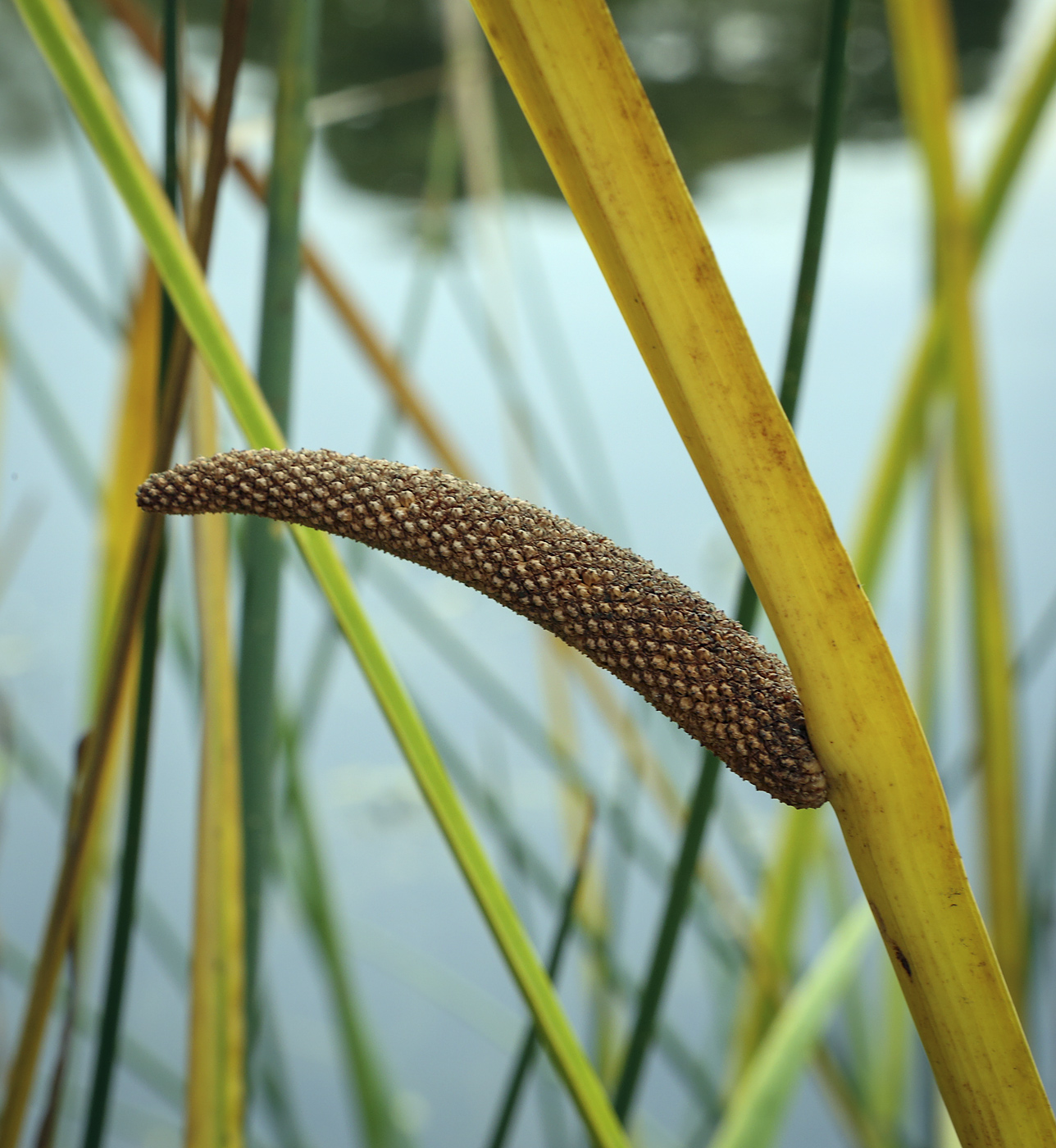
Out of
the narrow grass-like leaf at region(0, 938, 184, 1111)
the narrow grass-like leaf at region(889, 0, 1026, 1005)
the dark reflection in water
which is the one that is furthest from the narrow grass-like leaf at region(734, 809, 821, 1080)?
the dark reflection in water

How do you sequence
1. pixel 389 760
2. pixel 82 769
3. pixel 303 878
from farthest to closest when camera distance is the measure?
pixel 389 760 < pixel 303 878 < pixel 82 769

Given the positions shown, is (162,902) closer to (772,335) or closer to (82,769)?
(82,769)

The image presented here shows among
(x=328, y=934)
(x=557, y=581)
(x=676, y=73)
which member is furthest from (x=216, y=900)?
(x=676, y=73)

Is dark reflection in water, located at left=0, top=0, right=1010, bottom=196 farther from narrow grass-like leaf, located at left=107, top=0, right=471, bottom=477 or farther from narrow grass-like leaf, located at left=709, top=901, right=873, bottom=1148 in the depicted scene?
narrow grass-like leaf, located at left=709, top=901, right=873, bottom=1148

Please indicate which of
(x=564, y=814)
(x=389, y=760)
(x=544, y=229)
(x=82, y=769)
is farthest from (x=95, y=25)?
(x=544, y=229)

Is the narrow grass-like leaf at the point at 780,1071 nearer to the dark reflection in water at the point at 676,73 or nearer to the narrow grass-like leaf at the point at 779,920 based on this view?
the narrow grass-like leaf at the point at 779,920

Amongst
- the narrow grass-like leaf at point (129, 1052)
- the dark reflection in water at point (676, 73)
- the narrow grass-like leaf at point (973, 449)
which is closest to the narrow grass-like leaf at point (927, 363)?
the narrow grass-like leaf at point (973, 449)
